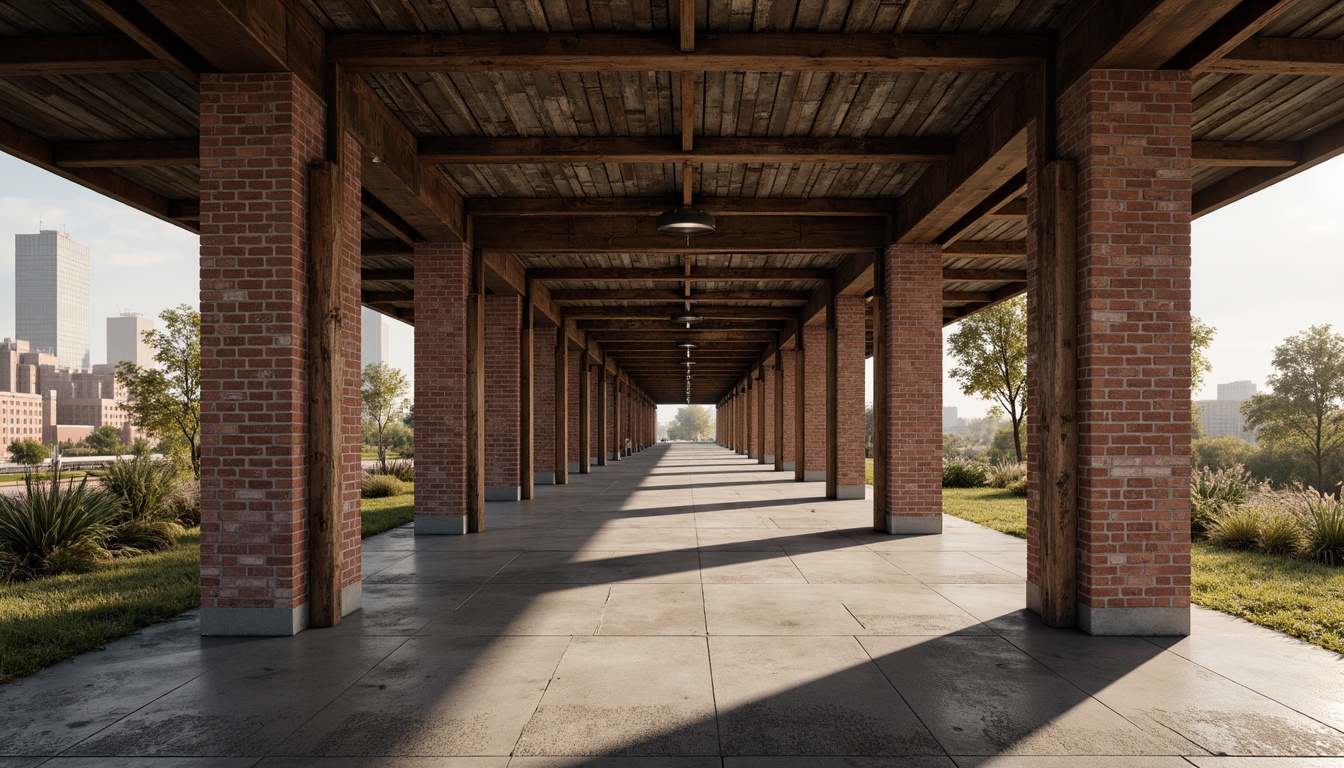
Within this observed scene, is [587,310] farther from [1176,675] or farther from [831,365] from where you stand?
[1176,675]

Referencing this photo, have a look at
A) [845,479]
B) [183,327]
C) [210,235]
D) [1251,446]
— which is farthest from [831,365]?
[1251,446]

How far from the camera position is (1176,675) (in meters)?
4.53

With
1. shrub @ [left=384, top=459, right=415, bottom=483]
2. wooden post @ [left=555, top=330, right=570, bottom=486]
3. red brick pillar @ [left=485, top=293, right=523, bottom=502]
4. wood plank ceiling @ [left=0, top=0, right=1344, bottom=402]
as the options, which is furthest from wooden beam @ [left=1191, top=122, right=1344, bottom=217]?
shrub @ [left=384, top=459, right=415, bottom=483]

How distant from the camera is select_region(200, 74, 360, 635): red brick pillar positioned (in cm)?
542

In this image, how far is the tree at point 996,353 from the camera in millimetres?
26938

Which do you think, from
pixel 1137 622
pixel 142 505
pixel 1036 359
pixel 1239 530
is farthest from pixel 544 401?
pixel 1137 622

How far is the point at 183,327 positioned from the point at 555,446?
12.3 m

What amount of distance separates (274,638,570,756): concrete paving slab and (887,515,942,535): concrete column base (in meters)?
6.59

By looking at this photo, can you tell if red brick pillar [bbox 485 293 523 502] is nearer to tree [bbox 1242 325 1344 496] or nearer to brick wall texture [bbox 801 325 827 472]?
brick wall texture [bbox 801 325 827 472]

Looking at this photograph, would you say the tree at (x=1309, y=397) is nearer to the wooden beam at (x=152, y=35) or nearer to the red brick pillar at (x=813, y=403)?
the red brick pillar at (x=813, y=403)

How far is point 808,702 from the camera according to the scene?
13.2 feet

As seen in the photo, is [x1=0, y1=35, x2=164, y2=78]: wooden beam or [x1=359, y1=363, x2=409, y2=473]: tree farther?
[x1=359, y1=363, x2=409, y2=473]: tree

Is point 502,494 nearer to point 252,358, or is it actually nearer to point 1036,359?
point 252,358

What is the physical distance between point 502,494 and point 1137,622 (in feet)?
37.7
